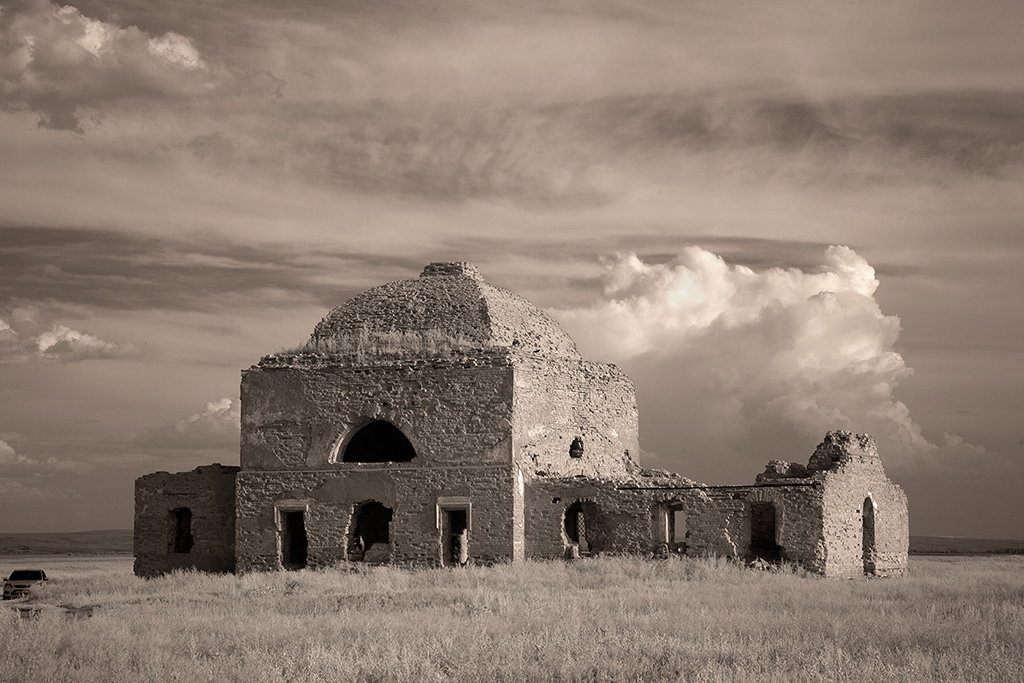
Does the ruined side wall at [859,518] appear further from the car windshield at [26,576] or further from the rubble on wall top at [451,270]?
the car windshield at [26,576]

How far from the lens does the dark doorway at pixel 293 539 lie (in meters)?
26.4

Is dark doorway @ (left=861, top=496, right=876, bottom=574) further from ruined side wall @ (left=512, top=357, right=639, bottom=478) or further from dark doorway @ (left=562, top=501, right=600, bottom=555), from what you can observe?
dark doorway @ (left=562, top=501, right=600, bottom=555)

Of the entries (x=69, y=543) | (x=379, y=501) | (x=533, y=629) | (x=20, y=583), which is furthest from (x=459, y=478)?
(x=69, y=543)

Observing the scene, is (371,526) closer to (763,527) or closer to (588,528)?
(588,528)

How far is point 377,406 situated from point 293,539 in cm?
416

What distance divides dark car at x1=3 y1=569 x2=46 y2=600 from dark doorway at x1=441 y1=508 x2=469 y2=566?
9125 millimetres

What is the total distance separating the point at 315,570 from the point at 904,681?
53.3ft

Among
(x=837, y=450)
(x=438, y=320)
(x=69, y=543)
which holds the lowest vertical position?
(x=69, y=543)

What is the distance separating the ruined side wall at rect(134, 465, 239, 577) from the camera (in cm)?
2764

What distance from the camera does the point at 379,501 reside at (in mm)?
25656

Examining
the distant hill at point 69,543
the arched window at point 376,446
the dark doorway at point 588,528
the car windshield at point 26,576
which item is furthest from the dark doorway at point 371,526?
the distant hill at point 69,543

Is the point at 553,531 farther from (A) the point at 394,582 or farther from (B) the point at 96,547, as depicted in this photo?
(B) the point at 96,547

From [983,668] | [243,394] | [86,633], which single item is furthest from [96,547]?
[983,668]

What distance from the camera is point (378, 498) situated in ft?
84.4
